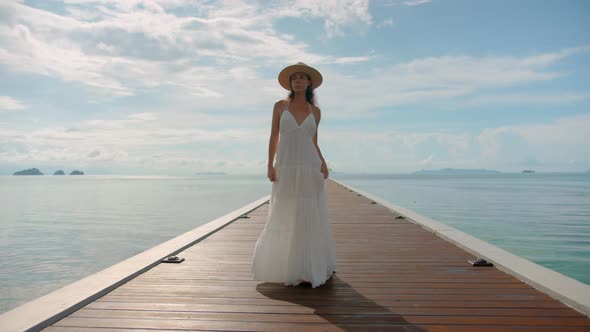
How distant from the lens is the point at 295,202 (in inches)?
145

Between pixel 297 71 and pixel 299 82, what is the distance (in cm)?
11

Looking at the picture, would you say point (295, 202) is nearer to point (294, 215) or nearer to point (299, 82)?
point (294, 215)

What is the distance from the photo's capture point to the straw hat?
12.2ft

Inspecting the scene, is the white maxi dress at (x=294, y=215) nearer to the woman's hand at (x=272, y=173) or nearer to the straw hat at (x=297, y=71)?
the woman's hand at (x=272, y=173)

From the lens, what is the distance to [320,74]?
12.5ft

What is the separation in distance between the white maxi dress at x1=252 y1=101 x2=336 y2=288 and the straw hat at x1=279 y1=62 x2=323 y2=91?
282 mm

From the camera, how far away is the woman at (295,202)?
360cm

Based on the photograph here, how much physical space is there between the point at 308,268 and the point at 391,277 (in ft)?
2.89

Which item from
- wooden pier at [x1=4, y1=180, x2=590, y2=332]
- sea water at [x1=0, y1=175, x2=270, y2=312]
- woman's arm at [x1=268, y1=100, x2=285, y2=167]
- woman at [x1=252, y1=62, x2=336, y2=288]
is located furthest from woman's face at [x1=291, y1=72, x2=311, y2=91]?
sea water at [x1=0, y1=175, x2=270, y2=312]

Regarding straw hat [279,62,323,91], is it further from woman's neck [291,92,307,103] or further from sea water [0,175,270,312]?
sea water [0,175,270,312]

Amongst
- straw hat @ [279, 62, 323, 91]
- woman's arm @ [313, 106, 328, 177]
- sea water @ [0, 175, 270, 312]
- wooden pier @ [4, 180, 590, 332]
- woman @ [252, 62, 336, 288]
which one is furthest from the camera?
sea water @ [0, 175, 270, 312]

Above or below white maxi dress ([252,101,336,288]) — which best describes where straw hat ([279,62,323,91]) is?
above

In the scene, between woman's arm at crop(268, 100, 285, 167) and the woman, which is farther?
woman's arm at crop(268, 100, 285, 167)

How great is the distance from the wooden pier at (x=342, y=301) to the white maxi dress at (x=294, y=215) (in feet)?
0.51
